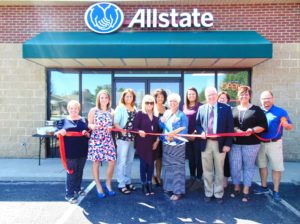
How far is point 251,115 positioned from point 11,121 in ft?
22.9

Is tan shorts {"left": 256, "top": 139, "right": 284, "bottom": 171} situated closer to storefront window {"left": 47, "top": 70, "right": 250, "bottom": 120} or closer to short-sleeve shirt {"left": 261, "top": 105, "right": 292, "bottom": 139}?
short-sleeve shirt {"left": 261, "top": 105, "right": 292, "bottom": 139}

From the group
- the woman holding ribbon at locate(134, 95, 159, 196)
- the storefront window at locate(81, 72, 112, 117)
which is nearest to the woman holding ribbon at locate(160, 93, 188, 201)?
the woman holding ribbon at locate(134, 95, 159, 196)

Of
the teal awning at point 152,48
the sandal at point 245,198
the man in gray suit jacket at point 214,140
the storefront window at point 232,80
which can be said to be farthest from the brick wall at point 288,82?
the man in gray suit jacket at point 214,140

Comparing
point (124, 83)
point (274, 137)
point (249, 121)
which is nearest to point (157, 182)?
point (249, 121)

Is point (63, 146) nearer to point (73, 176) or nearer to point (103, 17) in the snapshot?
point (73, 176)

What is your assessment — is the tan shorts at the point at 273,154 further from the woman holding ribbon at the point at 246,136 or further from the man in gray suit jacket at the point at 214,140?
the man in gray suit jacket at the point at 214,140

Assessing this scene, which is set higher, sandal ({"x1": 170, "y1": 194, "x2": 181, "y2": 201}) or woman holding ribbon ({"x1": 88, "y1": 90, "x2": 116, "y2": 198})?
woman holding ribbon ({"x1": 88, "y1": 90, "x2": 116, "y2": 198})

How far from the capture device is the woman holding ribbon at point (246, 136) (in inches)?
183

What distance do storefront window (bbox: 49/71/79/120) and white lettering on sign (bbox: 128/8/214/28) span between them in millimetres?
2506

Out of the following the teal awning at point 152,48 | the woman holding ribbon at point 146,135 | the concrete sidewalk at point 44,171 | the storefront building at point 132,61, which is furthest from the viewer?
the storefront building at point 132,61

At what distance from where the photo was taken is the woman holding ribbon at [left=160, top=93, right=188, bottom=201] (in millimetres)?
4789

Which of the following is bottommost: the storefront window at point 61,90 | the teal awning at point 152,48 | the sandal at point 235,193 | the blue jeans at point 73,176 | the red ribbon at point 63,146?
the sandal at point 235,193

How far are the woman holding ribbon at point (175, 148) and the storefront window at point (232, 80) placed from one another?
3978 millimetres

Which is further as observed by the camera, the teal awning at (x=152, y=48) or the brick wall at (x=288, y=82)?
the brick wall at (x=288, y=82)
